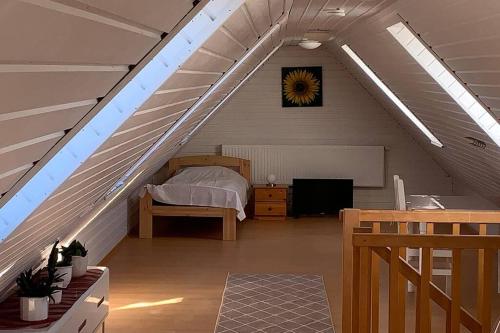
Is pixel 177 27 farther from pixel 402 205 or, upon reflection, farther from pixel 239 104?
pixel 239 104

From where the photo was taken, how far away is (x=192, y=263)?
633cm

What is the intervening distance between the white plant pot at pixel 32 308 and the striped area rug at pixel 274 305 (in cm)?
159

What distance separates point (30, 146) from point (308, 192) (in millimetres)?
7325

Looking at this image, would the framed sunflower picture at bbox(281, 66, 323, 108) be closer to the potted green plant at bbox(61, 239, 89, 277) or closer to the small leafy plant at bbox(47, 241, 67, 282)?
the potted green plant at bbox(61, 239, 89, 277)

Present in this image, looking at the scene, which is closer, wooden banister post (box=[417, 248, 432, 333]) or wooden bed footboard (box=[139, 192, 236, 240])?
wooden banister post (box=[417, 248, 432, 333])

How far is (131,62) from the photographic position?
1389 mm

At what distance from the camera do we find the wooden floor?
486 centimetres

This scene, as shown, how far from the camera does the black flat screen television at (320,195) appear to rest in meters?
8.56

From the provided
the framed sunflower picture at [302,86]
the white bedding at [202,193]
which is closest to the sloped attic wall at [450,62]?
the white bedding at [202,193]

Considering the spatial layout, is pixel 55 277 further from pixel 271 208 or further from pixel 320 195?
pixel 320 195

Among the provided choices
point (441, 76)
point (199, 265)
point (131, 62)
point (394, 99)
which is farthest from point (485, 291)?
point (394, 99)

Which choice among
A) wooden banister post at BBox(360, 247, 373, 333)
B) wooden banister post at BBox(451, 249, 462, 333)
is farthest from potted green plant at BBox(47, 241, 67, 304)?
wooden banister post at BBox(451, 249, 462, 333)

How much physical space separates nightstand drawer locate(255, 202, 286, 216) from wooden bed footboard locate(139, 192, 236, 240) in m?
1.20

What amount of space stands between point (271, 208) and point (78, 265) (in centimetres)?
457
